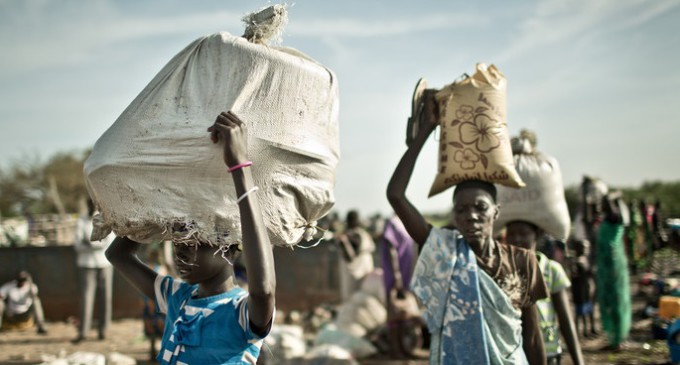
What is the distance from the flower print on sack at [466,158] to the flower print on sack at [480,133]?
4cm

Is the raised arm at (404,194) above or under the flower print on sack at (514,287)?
above

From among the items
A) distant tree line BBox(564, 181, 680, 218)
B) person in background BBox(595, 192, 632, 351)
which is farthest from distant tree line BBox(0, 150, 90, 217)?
person in background BBox(595, 192, 632, 351)

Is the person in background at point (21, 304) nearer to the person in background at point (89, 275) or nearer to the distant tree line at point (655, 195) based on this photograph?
the person in background at point (89, 275)

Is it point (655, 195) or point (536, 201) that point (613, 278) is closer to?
point (536, 201)

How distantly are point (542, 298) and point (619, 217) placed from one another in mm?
4935

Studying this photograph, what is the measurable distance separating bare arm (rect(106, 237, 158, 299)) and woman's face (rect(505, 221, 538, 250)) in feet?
7.10

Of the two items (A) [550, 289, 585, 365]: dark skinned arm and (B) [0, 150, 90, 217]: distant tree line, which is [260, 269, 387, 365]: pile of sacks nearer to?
(A) [550, 289, 585, 365]: dark skinned arm

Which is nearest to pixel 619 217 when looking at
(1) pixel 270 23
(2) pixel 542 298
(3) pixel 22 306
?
(2) pixel 542 298

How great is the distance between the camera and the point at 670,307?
679cm

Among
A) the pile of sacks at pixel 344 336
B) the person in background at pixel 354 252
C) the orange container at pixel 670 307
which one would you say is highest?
the person in background at pixel 354 252

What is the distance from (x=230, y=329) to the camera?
202cm

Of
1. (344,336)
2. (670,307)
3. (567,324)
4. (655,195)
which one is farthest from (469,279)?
(655,195)

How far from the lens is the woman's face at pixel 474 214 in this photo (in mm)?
2701

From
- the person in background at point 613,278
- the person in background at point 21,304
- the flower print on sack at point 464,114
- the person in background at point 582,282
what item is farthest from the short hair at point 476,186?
the person in background at point 21,304
